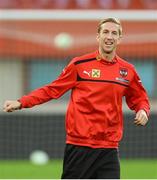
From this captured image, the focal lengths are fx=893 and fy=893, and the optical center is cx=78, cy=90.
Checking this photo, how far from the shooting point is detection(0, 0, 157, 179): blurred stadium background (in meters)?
15.1

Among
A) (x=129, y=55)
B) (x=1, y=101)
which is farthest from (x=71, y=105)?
(x=129, y=55)

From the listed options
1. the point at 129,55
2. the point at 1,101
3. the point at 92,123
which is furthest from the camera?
the point at 129,55

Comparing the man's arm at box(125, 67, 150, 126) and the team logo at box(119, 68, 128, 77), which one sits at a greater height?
the team logo at box(119, 68, 128, 77)

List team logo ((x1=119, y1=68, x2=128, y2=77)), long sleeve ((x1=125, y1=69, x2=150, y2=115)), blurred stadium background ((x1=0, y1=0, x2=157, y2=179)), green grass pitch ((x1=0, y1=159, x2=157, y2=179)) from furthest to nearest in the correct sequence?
blurred stadium background ((x1=0, y1=0, x2=157, y2=179))
green grass pitch ((x1=0, y1=159, x2=157, y2=179))
long sleeve ((x1=125, y1=69, x2=150, y2=115))
team logo ((x1=119, y1=68, x2=128, y2=77))

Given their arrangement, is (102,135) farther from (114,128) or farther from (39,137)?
(39,137)

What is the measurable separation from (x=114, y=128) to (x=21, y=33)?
30.7 feet

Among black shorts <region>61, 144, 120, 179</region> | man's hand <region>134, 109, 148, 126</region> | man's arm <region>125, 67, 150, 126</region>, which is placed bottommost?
black shorts <region>61, 144, 120, 179</region>

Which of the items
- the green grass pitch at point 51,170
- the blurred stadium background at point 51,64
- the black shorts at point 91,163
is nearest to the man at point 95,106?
the black shorts at point 91,163

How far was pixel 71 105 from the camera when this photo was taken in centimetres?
683

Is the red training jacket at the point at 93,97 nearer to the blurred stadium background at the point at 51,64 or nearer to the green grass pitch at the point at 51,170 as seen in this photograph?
the green grass pitch at the point at 51,170

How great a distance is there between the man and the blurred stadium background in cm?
732

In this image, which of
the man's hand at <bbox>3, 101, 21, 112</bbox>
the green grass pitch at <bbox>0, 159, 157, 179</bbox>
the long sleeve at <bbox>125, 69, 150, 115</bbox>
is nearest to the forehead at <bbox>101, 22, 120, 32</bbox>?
the long sleeve at <bbox>125, 69, 150, 115</bbox>

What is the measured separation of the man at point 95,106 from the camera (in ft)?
22.1

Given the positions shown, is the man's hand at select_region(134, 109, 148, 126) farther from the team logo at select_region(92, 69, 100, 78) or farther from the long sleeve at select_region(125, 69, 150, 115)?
the team logo at select_region(92, 69, 100, 78)
